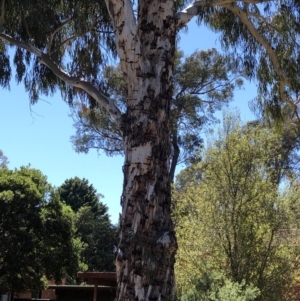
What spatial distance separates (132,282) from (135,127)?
1458 mm

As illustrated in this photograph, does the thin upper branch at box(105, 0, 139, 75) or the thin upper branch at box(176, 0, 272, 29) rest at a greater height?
the thin upper branch at box(176, 0, 272, 29)

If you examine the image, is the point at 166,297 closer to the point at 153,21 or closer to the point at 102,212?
the point at 153,21

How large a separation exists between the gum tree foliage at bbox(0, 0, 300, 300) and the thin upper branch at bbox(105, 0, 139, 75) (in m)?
0.01

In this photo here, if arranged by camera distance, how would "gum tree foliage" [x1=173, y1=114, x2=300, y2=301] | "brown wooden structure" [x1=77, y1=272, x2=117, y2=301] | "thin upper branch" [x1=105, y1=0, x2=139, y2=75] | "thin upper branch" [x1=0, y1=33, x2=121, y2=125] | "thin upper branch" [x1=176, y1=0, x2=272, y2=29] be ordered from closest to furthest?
1. "thin upper branch" [x1=105, y1=0, x2=139, y2=75]
2. "thin upper branch" [x1=0, y1=33, x2=121, y2=125]
3. "thin upper branch" [x1=176, y1=0, x2=272, y2=29]
4. "gum tree foliage" [x1=173, y1=114, x2=300, y2=301]
5. "brown wooden structure" [x1=77, y1=272, x2=117, y2=301]

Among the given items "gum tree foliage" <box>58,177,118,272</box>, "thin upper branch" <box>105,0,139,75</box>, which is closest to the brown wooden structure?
"gum tree foliage" <box>58,177,118,272</box>

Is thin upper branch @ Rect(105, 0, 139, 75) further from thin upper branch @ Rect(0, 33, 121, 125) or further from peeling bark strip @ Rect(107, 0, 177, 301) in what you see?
thin upper branch @ Rect(0, 33, 121, 125)

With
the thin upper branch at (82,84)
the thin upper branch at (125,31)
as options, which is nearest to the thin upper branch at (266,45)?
the thin upper branch at (125,31)

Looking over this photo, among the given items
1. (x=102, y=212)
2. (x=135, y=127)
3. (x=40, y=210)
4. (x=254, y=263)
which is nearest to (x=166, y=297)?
(x=135, y=127)

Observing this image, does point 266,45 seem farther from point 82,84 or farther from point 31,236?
point 31,236

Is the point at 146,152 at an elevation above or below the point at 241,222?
below

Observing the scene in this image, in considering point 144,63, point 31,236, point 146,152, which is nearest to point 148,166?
point 146,152

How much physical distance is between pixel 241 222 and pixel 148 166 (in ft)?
17.8

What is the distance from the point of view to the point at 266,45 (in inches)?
290

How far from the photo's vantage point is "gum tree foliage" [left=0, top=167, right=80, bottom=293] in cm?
1595
